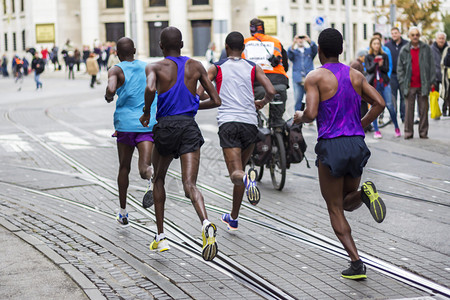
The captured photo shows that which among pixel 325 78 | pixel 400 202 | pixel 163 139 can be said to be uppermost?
pixel 325 78

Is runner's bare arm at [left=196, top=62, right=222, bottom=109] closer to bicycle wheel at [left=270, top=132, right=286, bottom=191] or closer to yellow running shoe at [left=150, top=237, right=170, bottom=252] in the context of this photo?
yellow running shoe at [left=150, top=237, right=170, bottom=252]

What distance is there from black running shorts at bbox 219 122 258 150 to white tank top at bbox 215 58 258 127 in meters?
0.05

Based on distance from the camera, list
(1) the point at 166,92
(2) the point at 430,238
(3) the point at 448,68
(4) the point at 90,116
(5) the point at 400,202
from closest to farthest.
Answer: (1) the point at 166,92, (2) the point at 430,238, (5) the point at 400,202, (3) the point at 448,68, (4) the point at 90,116

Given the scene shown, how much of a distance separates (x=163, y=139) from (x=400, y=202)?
136 inches

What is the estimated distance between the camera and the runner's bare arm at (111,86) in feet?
24.5

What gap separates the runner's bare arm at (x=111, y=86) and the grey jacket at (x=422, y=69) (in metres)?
8.36

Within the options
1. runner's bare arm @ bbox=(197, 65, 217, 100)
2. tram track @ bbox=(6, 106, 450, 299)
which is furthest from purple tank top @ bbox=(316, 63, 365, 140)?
runner's bare arm @ bbox=(197, 65, 217, 100)

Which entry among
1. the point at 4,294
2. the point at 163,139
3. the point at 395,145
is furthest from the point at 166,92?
the point at 395,145

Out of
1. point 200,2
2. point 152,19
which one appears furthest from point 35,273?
point 200,2

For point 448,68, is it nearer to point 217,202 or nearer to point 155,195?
point 217,202

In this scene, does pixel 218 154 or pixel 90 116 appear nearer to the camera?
→ pixel 218 154

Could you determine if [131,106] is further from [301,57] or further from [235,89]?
[301,57]

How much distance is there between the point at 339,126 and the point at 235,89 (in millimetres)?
1834

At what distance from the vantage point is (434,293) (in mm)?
5594
